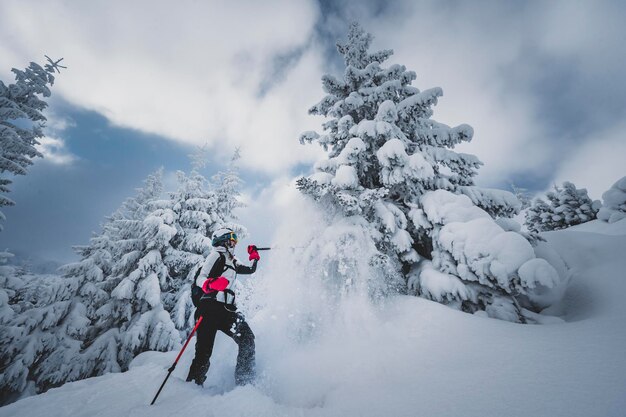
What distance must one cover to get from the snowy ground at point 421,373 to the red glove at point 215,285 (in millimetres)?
1310

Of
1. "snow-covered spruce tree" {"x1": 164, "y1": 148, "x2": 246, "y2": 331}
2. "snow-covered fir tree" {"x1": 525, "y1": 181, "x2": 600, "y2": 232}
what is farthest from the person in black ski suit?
"snow-covered fir tree" {"x1": 525, "y1": 181, "x2": 600, "y2": 232}

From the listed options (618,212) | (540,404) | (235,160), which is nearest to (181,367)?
(540,404)

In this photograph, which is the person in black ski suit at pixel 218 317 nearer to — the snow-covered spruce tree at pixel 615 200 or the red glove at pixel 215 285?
the red glove at pixel 215 285

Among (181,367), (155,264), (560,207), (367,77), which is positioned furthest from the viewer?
(560,207)

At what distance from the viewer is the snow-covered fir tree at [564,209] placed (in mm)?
22266

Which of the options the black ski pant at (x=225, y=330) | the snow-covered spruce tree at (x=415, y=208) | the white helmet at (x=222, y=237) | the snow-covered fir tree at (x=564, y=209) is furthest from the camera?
the snow-covered fir tree at (x=564, y=209)

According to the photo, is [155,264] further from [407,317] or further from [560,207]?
[560,207]

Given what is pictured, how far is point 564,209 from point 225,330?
1225 inches

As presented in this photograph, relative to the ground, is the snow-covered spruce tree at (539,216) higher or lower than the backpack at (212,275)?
higher

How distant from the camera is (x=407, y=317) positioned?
17.3ft

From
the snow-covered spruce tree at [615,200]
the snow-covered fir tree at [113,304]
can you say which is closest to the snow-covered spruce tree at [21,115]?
the snow-covered fir tree at [113,304]

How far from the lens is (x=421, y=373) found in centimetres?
334

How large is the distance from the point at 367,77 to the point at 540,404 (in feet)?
31.3

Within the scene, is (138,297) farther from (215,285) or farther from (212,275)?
(215,285)
